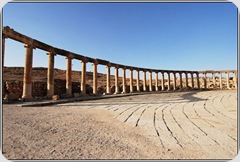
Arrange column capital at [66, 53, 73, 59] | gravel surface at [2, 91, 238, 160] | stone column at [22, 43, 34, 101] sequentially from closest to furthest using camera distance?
gravel surface at [2, 91, 238, 160] < stone column at [22, 43, 34, 101] < column capital at [66, 53, 73, 59]

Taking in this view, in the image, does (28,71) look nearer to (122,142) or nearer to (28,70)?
(28,70)

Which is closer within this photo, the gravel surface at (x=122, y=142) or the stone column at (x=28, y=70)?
the gravel surface at (x=122, y=142)

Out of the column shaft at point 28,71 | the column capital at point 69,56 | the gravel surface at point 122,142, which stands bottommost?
the gravel surface at point 122,142

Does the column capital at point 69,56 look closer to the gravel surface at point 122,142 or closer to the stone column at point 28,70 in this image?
the stone column at point 28,70

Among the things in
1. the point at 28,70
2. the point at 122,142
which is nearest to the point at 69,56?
the point at 28,70

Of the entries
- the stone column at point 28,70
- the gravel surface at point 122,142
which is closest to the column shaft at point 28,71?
the stone column at point 28,70

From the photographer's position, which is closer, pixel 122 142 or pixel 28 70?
pixel 122 142

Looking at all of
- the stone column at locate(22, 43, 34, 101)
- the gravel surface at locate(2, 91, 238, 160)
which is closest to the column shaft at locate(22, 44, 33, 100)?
the stone column at locate(22, 43, 34, 101)

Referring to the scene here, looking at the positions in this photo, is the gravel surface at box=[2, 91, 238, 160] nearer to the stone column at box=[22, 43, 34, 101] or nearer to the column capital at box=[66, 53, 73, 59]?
the stone column at box=[22, 43, 34, 101]

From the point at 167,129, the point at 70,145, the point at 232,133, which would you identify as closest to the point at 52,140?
the point at 70,145

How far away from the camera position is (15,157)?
256 cm

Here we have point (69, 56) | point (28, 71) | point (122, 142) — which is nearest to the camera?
point (122, 142)

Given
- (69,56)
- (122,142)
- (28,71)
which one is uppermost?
(69,56)

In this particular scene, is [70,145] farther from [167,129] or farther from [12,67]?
[12,67]
